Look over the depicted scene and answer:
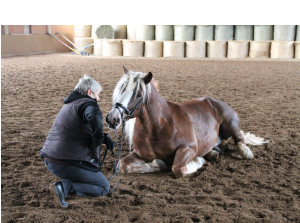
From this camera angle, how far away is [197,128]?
3.72 meters

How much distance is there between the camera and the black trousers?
2.78 meters

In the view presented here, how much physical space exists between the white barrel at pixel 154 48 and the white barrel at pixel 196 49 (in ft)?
4.70

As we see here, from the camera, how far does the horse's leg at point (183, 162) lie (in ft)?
11.0

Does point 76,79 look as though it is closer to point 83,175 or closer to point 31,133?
point 31,133

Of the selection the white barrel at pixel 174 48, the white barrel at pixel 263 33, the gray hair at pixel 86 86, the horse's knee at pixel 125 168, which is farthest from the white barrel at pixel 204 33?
the gray hair at pixel 86 86

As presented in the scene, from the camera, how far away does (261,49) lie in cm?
1585

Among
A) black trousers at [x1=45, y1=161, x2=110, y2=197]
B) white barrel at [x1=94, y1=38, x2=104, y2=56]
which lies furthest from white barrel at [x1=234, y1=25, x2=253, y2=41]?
black trousers at [x1=45, y1=161, x2=110, y2=197]

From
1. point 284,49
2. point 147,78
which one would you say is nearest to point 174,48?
point 284,49

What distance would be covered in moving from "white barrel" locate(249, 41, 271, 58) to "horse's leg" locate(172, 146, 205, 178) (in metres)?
13.8

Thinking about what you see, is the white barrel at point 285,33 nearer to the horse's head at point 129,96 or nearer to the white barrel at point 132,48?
the white barrel at point 132,48

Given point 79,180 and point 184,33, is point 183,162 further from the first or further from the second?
point 184,33

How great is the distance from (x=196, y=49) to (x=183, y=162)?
45.2ft

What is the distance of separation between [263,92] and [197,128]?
16.6ft

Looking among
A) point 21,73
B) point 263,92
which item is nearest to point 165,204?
point 263,92
